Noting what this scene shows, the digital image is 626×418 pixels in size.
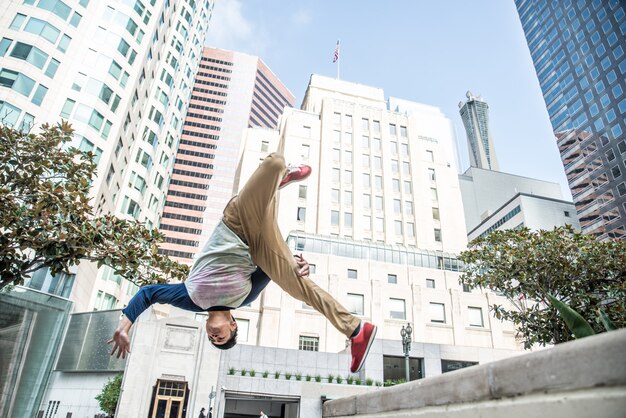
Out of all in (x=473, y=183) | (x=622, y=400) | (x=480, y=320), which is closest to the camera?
(x=622, y=400)

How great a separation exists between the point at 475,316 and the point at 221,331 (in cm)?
4218

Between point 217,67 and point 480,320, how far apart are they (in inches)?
4494

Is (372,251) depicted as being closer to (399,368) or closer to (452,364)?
(399,368)

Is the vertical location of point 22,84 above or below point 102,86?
below

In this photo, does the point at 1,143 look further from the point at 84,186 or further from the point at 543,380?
the point at 543,380

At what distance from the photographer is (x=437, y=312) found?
41.3 m

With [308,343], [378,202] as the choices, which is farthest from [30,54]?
[378,202]

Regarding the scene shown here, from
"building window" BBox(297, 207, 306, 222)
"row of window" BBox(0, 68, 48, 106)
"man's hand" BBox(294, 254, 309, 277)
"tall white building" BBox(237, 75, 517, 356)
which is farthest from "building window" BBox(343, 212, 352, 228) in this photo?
"man's hand" BBox(294, 254, 309, 277)

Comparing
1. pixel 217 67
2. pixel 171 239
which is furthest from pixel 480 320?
pixel 217 67

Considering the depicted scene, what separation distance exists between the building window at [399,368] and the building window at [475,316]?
30.8 ft

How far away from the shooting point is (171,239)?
10344cm

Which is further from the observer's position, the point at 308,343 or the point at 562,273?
the point at 308,343

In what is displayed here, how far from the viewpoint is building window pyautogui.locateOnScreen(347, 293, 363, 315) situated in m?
39.8

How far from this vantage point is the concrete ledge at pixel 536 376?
200 centimetres
